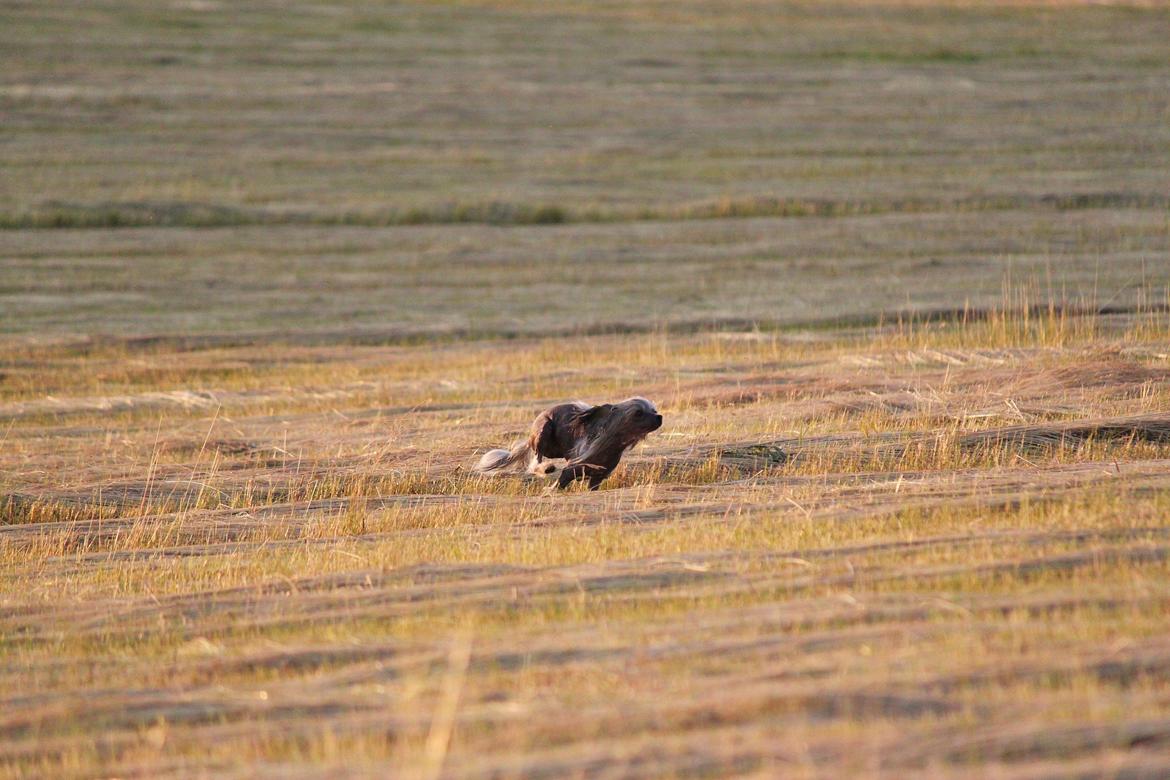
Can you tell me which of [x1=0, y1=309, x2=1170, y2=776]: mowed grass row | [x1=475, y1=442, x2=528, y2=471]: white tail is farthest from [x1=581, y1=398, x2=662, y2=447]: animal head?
[x1=475, y1=442, x2=528, y2=471]: white tail

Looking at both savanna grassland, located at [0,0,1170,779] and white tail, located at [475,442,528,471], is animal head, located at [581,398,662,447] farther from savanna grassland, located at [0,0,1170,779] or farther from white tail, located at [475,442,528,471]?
white tail, located at [475,442,528,471]

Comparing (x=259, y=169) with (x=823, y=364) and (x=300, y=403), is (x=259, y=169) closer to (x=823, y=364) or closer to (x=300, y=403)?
(x=300, y=403)

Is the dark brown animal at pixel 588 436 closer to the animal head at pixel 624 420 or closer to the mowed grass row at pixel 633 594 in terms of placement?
the animal head at pixel 624 420

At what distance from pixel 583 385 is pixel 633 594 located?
8.24 metres

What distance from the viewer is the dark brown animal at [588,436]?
8664 millimetres

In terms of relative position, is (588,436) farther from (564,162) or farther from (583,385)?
(564,162)

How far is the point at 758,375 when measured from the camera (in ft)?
44.8

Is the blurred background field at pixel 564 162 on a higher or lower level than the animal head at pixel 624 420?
lower

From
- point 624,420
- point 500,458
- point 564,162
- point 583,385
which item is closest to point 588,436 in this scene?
point 624,420

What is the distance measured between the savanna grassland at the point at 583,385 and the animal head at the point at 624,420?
0.44 metres

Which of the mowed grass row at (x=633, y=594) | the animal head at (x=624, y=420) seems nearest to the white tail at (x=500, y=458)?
the mowed grass row at (x=633, y=594)

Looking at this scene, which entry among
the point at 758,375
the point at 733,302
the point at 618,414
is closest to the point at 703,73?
the point at 733,302

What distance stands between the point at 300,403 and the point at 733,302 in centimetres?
802

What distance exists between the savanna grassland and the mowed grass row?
0.09 ft
